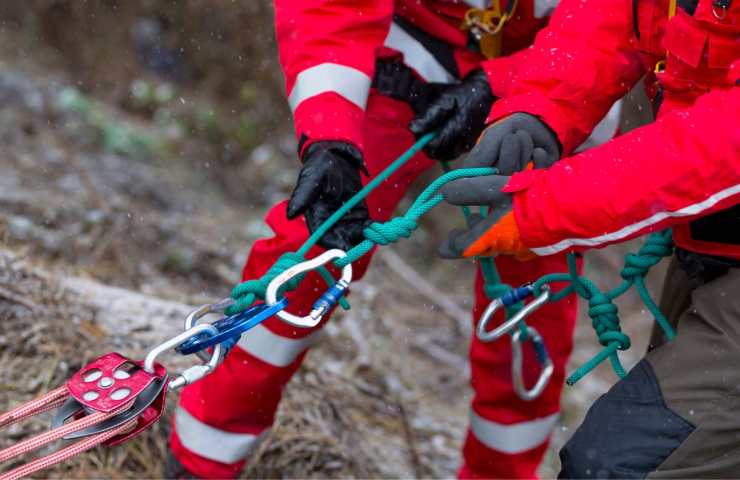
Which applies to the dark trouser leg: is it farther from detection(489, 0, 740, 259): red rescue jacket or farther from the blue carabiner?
the blue carabiner

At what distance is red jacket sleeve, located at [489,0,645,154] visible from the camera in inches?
73.9

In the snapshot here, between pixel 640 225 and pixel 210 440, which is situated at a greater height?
pixel 640 225

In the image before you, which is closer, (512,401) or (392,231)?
(392,231)

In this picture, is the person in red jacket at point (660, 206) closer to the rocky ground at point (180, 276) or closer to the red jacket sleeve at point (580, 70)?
the red jacket sleeve at point (580, 70)

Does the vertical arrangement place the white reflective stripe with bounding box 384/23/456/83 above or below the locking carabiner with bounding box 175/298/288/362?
above

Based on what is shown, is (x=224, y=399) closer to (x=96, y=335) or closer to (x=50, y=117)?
(x=96, y=335)

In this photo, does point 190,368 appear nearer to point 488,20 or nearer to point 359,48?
point 359,48

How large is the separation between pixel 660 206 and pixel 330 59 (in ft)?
2.75

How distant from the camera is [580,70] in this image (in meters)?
1.87

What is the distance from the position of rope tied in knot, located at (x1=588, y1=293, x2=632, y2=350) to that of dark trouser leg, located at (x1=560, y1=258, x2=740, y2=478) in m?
0.16

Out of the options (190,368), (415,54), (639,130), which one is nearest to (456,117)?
(415,54)

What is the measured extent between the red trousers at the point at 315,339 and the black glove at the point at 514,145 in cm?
38

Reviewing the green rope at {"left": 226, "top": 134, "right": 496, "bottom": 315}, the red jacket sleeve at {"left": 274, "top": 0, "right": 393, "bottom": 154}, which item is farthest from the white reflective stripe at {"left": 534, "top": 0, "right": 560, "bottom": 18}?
the green rope at {"left": 226, "top": 134, "right": 496, "bottom": 315}

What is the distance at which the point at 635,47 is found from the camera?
6.18ft
